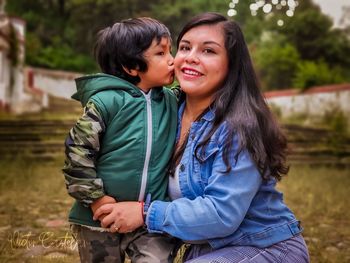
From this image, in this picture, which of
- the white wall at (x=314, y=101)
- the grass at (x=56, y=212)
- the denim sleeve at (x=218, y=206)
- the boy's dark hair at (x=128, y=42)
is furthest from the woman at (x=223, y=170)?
the white wall at (x=314, y=101)

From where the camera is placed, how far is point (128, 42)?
1422mm

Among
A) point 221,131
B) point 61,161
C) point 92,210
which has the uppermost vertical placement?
point 221,131

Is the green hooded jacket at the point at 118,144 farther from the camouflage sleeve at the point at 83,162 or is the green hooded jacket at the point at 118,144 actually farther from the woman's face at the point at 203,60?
the woman's face at the point at 203,60

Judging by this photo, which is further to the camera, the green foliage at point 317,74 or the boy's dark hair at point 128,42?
the green foliage at point 317,74

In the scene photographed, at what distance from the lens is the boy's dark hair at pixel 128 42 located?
142 cm

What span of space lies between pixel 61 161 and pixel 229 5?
2404mm

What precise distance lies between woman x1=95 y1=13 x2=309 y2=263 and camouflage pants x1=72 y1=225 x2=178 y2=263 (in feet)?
0.27

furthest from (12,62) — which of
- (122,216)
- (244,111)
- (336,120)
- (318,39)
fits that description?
(244,111)

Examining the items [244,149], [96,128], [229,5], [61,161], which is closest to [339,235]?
[244,149]

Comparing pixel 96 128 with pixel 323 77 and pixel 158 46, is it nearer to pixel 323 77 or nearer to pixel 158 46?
pixel 158 46

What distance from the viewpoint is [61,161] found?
15.8ft

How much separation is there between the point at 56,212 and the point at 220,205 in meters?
2.02

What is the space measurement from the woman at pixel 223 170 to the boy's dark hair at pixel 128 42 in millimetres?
103

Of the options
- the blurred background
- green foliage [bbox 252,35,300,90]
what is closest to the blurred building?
the blurred background
